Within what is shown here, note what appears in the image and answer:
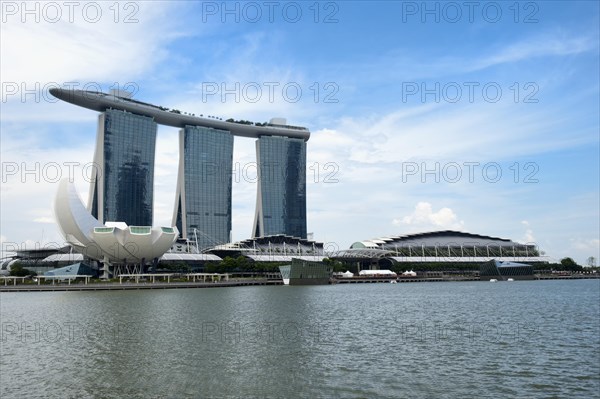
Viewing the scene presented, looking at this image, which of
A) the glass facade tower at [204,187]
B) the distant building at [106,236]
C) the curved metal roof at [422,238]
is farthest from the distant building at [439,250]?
the distant building at [106,236]

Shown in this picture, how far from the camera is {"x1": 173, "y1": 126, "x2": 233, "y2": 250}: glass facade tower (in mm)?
174750

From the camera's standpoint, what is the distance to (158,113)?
6791 inches

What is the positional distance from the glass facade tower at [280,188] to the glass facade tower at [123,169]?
126ft

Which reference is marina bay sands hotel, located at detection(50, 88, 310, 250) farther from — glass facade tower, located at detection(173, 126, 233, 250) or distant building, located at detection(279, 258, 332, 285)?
distant building, located at detection(279, 258, 332, 285)

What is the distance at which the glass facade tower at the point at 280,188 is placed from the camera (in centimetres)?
18938

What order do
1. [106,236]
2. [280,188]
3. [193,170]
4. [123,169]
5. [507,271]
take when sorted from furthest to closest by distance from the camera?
1. [280,188]
2. [193,170]
3. [123,169]
4. [507,271]
5. [106,236]

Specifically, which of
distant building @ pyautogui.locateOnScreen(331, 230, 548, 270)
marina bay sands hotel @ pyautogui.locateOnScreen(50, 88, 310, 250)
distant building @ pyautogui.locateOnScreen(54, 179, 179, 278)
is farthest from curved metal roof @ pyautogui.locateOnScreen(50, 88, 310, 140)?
distant building @ pyautogui.locateOnScreen(54, 179, 179, 278)

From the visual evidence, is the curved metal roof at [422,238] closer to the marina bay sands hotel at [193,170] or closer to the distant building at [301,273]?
the marina bay sands hotel at [193,170]

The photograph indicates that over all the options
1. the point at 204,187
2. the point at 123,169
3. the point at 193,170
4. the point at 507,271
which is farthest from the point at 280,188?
the point at 507,271

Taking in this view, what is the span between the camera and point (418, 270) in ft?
532

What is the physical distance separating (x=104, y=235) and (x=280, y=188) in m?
94.0

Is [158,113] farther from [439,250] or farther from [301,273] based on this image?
[439,250]

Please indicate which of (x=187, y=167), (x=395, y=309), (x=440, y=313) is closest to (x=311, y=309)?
(x=395, y=309)

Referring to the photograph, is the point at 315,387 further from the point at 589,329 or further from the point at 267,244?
the point at 267,244
